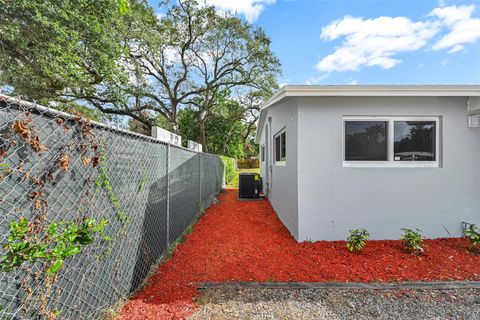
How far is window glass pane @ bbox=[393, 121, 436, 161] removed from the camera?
4.75 m

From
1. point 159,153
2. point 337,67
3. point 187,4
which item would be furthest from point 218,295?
point 187,4

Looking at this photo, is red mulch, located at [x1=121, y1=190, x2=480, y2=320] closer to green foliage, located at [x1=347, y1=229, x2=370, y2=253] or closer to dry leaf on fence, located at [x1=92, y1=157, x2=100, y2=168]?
green foliage, located at [x1=347, y1=229, x2=370, y2=253]

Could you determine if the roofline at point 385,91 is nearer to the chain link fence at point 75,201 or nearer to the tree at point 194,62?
the chain link fence at point 75,201

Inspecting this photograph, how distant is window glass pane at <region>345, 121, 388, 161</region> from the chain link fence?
3732 millimetres

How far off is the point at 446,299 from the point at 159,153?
4.40 metres

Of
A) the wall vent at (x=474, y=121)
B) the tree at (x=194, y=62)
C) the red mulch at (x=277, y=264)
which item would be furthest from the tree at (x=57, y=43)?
the wall vent at (x=474, y=121)

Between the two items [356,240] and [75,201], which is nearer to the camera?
[75,201]

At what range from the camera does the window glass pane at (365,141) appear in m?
4.75

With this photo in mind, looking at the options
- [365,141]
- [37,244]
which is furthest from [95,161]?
[365,141]

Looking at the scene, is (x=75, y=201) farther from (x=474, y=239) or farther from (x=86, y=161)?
(x=474, y=239)

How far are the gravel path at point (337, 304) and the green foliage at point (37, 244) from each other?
171 cm

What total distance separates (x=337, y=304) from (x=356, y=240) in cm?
169

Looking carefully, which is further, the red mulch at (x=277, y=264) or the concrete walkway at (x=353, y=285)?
the concrete walkway at (x=353, y=285)

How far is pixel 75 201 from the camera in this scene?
77.5 inches
